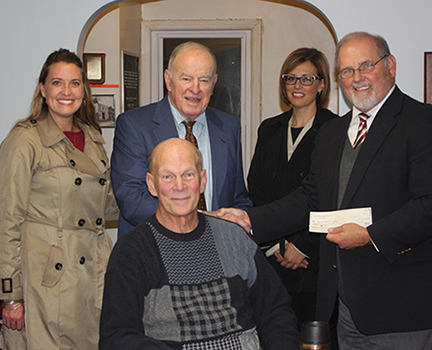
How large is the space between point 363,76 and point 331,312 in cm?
97

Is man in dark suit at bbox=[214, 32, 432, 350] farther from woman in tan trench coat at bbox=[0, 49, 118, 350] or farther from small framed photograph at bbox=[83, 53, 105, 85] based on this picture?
small framed photograph at bbox=[83, 53, 105, 85]

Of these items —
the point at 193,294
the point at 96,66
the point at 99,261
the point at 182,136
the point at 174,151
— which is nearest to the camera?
the point at 193,294

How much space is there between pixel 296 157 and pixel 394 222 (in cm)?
112

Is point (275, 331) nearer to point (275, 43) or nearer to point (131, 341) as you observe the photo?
point (131, 341)

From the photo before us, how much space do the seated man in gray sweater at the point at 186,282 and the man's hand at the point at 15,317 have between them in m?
0.91

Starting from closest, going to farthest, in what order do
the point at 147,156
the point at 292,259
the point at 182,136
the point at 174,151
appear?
1. the point at 174,151
2. the point at 147,156
3. the point at 182,136
4. the point at 292,259

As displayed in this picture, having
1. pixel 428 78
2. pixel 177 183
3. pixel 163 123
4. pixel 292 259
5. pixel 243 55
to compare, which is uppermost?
pixel 243 55

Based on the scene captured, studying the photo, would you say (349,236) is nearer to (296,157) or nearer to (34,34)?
(296,157)

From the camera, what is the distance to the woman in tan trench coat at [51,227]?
291 cm

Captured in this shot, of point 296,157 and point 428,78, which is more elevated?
point 428,78

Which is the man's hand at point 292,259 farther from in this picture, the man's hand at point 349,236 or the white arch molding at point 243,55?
the white arch molding at point 243,55

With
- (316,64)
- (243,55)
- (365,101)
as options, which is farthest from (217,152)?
(243,55)

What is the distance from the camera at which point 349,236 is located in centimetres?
249

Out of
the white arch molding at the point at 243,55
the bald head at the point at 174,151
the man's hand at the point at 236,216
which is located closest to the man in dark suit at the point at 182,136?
the man's hand at the point at 236,216
